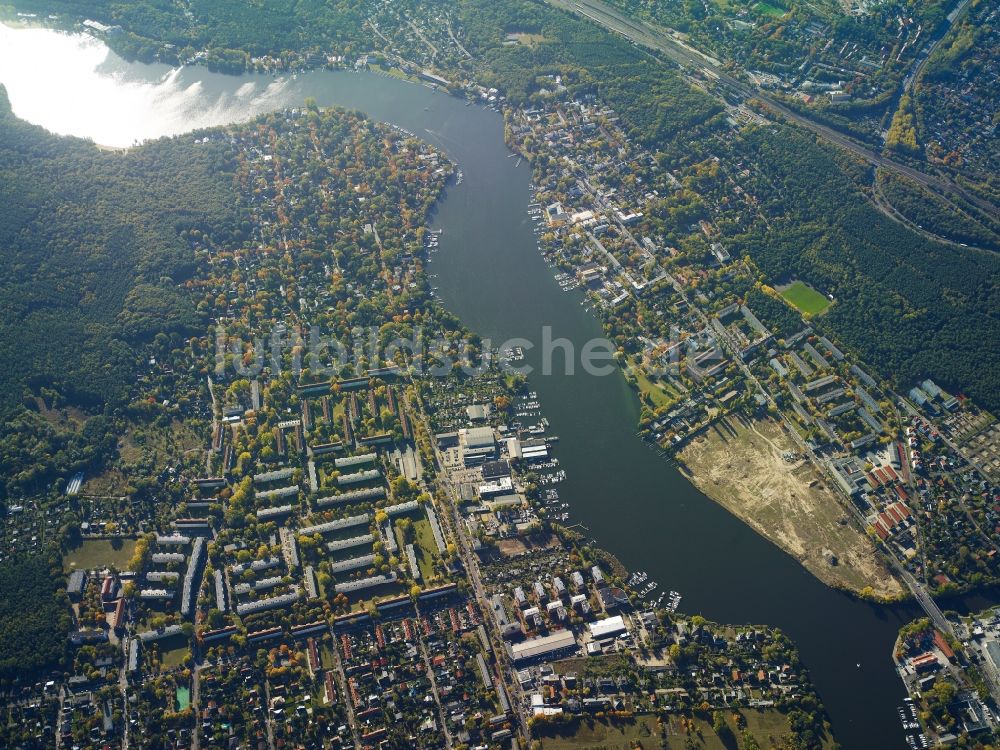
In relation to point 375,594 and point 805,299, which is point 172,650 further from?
point 805,299

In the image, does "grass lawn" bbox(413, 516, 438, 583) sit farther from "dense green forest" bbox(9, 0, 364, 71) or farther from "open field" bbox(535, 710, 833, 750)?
"dense green forest" bbox(9, 0, 364, 71)

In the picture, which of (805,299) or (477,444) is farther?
(805,299)

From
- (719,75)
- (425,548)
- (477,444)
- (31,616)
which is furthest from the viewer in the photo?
(719,75)

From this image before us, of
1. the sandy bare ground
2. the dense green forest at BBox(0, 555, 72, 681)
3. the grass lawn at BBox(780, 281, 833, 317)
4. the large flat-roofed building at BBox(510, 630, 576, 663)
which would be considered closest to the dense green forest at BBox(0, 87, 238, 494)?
the dense green forest at BBox(0, 555, 72, 681)

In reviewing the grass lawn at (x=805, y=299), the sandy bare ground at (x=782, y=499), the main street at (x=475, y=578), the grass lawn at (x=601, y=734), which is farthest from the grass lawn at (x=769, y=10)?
the grass lawn at (x=601, y=734)

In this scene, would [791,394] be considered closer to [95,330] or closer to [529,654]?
[529,654]

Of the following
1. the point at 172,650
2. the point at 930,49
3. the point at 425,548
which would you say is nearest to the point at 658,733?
the point at 425,548

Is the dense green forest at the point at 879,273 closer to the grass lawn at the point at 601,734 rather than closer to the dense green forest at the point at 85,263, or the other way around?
the grass lawn at the point at 601,734
